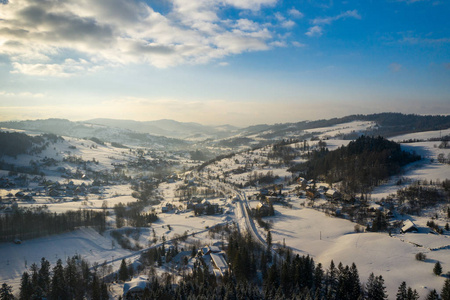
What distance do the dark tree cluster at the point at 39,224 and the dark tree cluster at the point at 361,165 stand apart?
237 feet

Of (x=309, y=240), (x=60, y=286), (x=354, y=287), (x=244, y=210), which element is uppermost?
(x=354, y=287)

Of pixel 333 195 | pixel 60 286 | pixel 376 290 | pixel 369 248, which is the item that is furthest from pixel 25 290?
pixel 333 195

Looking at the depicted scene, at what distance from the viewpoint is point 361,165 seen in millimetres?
78188

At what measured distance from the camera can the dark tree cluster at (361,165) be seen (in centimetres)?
6856

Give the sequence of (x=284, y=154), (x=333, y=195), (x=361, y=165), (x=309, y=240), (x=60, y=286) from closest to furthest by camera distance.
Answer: (x=60, y=286) → (x=309, y=240) → (x=333, y=195) → (x=361, y=165) → (x=284, y=154)

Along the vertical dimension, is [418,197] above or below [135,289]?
above

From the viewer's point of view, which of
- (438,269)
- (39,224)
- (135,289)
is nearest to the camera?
(438,269)

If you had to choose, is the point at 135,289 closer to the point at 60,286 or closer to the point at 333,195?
the point at 60,286

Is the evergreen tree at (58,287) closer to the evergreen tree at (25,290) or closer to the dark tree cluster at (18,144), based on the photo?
the evergreen tree at (25,290)

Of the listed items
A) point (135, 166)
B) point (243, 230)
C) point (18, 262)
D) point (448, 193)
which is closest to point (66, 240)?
point (18, 262)

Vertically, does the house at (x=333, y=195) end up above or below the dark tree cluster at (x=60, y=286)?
above

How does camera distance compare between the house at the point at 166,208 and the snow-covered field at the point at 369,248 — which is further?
the house at the point at 166,208

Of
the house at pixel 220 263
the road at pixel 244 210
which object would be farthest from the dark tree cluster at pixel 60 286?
the road at pixel 244 210

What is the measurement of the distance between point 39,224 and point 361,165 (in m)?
95.0
